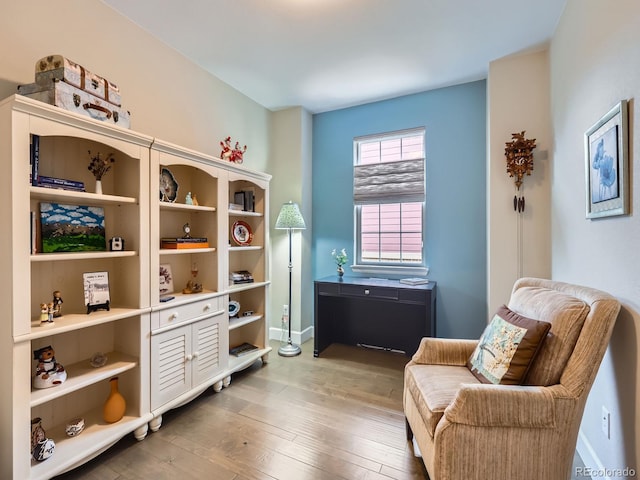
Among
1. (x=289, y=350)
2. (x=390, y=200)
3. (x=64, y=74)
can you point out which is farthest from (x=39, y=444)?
(x=390, y=200)

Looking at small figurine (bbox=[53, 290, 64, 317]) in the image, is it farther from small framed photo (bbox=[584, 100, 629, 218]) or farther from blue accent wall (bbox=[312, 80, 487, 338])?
blue accent wall (bbox=[312, 80, 487, 338])

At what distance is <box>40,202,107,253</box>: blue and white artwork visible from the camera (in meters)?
1.62

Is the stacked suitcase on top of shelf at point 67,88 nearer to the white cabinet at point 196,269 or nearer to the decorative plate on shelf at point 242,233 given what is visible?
the white cabinet at point 196,269

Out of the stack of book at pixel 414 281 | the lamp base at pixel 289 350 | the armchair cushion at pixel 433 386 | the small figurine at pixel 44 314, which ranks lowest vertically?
the lamp base at pixel 289 350

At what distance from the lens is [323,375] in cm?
274

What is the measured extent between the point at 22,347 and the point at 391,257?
119 inches

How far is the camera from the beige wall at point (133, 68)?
1.64 m

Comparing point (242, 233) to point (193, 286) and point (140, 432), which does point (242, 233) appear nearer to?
point (193, 286)

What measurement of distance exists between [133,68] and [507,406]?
10.1 feet

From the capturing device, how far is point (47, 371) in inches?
60.3

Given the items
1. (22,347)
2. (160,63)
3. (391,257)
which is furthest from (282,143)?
(22,347)

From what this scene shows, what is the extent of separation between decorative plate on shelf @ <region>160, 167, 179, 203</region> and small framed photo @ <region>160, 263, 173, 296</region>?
0.54 m

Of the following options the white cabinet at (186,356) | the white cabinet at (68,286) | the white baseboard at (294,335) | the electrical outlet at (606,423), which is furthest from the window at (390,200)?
the white cabinet at (68,286)

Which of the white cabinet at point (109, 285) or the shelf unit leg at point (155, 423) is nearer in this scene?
the white cabinet at point (109, 285)
